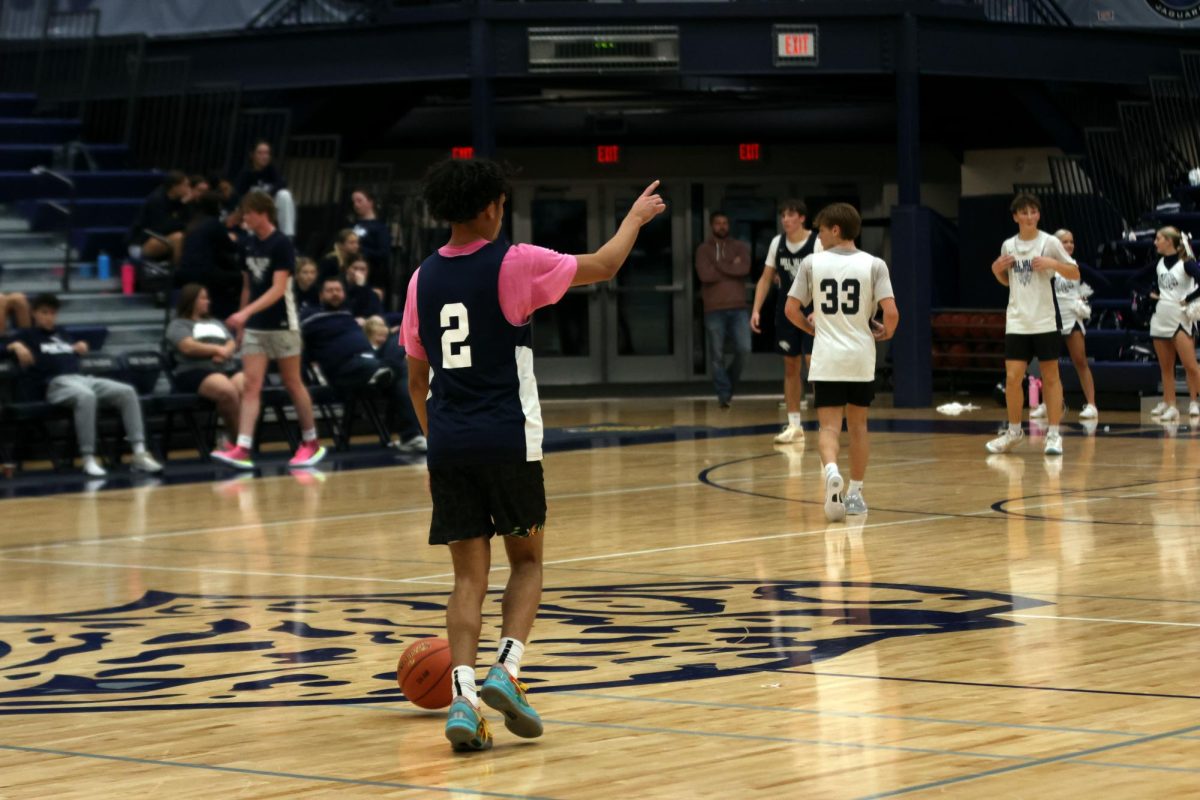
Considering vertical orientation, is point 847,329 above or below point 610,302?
below

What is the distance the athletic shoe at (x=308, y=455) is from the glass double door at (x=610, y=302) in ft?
35.7

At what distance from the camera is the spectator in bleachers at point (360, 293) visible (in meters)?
18.4

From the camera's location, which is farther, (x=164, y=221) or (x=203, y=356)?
(x=164, y=221)

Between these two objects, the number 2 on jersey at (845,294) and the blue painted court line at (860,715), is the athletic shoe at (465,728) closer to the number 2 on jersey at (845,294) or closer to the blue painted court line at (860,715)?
the blue painted court line at (860,715)

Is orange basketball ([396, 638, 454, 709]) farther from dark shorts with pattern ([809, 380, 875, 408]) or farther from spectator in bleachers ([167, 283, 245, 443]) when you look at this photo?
spectator in bleachers ([167, 283, 245, 443])

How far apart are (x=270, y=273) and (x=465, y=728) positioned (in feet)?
33.5

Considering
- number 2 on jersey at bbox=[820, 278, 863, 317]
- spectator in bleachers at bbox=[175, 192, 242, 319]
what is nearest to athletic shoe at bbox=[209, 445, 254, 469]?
spectator in bleachers at bbox=[175, 192, 242, 319]

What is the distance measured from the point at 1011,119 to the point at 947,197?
2200 millimetres

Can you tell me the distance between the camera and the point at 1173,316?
19.6 m

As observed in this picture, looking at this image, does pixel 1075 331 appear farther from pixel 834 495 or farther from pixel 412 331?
pixel 412 331

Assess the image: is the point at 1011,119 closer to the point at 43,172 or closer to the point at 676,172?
the point at 676,172

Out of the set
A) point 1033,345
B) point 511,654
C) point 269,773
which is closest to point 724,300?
point 1033,345

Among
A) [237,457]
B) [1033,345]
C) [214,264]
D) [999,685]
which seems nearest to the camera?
[999,685]

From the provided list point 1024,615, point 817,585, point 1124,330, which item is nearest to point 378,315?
point 1124,330
